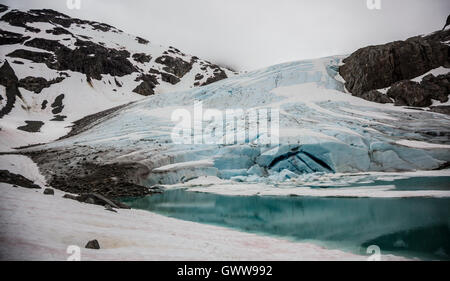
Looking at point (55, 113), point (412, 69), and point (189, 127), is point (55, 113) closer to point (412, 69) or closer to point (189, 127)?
point (189, 127)

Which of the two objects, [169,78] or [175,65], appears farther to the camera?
[175,65]

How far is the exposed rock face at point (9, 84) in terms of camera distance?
4836 cm

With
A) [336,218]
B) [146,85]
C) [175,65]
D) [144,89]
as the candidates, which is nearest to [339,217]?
[336,218]

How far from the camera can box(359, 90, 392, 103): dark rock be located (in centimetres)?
3178

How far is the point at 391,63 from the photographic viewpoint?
117ft

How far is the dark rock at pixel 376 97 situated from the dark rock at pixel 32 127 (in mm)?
45038

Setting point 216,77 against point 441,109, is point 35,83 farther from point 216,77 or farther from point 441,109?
point 441,109

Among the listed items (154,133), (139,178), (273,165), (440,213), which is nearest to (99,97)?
(154,133)

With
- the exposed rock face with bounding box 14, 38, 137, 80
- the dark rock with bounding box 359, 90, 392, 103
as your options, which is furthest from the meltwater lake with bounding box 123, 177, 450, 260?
the exposed rock face with bounding box 14, 38, 137, 80

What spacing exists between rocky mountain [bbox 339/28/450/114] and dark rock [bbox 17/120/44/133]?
146 feet

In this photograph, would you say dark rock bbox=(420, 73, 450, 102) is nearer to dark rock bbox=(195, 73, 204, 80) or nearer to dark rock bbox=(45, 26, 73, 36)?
dark rock bbox=(195, 73, 204, 80)

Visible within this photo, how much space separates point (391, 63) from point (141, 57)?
252 feet

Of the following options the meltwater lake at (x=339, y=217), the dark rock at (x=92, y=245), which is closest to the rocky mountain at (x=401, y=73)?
the meltwater lake at (x=339, y=217)

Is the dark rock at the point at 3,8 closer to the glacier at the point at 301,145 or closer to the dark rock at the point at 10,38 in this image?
the dark rock at the point at 10,38
